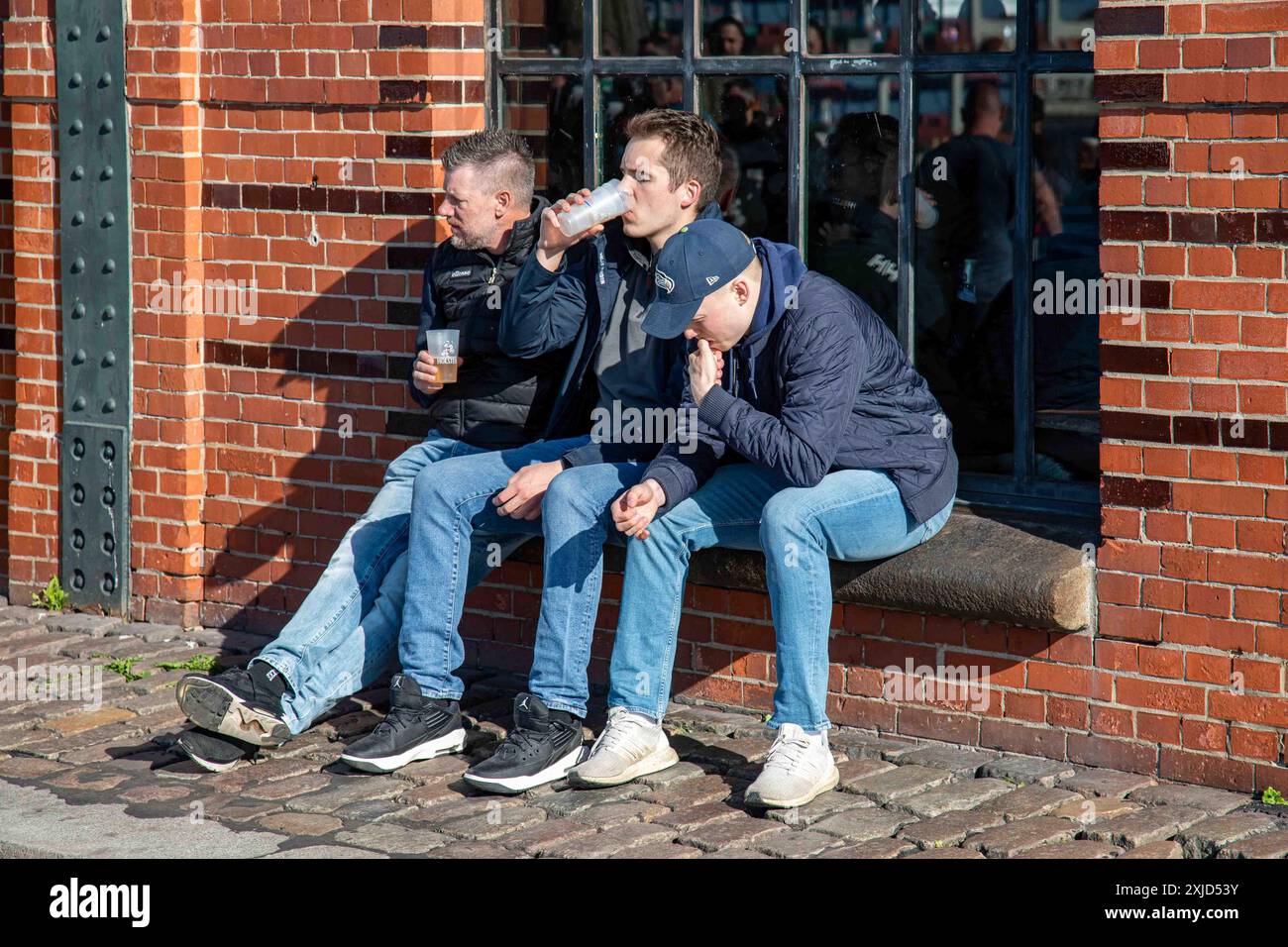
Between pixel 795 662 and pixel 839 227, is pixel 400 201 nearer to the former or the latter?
pixel 839 227

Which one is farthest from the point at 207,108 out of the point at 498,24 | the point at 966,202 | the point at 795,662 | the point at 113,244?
the point at 795,662

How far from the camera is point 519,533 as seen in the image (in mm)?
5316

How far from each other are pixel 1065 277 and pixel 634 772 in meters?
1.86

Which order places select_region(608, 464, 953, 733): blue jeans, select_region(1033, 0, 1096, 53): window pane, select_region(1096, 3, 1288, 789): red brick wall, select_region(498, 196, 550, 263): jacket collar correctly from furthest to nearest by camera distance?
select_region(498, 196, 550, 263): jacket collar, select_region(1033, 0, 1096, 53): window pane, select_region(608, 464, 953, 733): blue jeans, select_region(1096, 3, 1288, 789): red brick wall

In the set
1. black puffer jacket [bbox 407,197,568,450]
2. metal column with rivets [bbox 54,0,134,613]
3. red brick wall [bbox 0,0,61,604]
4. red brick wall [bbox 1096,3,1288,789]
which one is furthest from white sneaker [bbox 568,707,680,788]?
red brick wall [bbox 0,0,61,604]

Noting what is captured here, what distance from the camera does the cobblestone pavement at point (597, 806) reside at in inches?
170

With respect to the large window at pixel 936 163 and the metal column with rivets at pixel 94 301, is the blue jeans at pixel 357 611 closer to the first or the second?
the large window at pixel 936 163

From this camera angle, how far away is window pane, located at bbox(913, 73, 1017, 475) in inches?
206

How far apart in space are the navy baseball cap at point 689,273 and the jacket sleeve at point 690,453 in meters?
0.27

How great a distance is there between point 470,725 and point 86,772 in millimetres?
1082

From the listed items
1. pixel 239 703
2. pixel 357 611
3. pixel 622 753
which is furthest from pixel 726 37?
pixel 239 703

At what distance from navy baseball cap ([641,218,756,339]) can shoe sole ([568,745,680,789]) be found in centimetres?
112

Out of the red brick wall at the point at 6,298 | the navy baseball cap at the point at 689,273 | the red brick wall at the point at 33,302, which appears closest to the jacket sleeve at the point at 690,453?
the navy baseball cap at the point at 689,273

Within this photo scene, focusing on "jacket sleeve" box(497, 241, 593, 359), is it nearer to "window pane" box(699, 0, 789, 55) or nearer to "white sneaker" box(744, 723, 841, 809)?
"window pane" box(699, 0, 789, 55)
